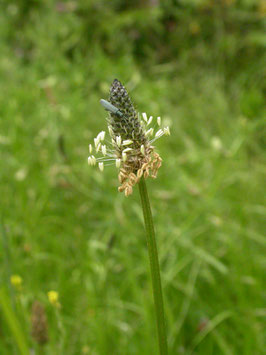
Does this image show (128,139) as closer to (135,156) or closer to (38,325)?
(135,156)

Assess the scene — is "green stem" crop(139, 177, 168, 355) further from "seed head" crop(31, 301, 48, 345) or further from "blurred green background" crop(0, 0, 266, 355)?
"seed head" crop(31, 301, 48, 345)

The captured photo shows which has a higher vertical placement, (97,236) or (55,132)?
(55,132)

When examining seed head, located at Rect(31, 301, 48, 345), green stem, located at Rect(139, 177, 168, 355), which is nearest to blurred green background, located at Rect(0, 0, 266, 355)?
seed head, located at Rect(31, 301, 48, 345)

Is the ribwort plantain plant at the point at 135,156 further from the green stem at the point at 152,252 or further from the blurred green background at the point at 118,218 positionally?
the blurred green background at the point at 118,218

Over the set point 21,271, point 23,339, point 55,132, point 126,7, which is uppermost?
point 126,7

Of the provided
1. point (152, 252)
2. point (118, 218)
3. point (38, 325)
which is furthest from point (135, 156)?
point (118, 218)

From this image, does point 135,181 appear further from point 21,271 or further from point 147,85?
point 147,85

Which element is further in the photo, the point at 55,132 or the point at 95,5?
the point at 95,5

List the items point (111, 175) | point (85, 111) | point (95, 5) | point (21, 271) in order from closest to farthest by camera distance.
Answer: point (21, 271), point (111, 175), point (85, 111), point (95, 5)

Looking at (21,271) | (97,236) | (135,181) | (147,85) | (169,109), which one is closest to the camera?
(135,181)

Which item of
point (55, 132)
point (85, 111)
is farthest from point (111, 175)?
point (85, 111)
